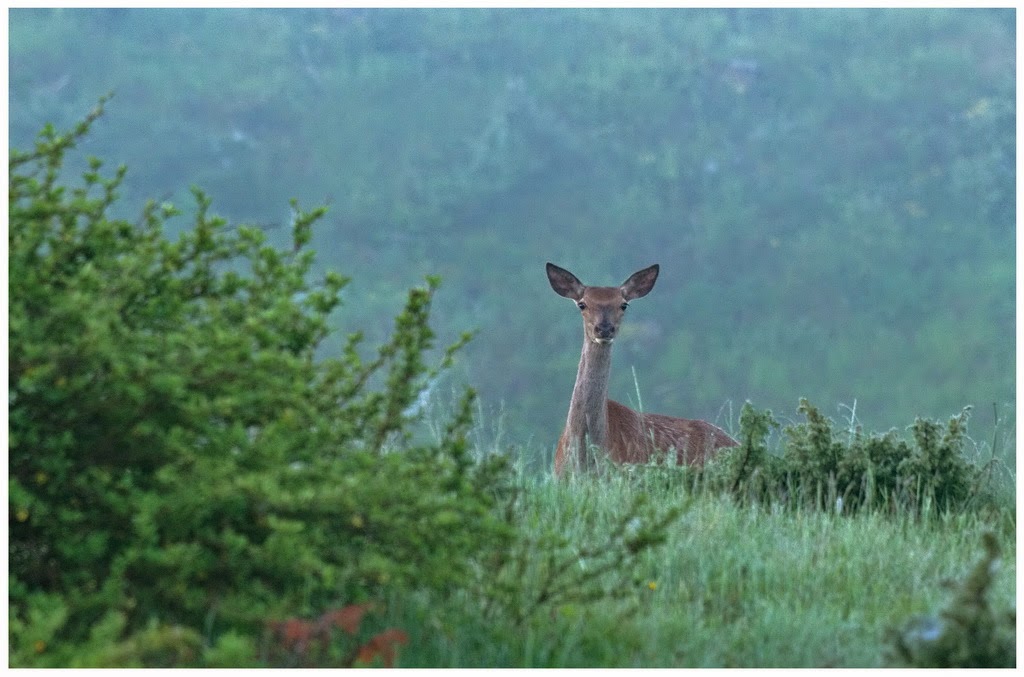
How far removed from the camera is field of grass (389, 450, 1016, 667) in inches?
187

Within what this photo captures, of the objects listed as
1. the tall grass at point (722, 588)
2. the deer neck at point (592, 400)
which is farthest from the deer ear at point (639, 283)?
the tall grass at point (722, 588)

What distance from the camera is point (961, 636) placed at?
406 centimetres

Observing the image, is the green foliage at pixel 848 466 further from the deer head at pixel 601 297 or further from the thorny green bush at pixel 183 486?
the thorny green bush at pixel 183 486

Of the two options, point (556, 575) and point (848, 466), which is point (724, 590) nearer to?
point (556, 575)

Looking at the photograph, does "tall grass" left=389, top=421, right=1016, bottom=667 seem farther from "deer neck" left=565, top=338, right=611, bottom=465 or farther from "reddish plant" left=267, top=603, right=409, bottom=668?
"deer neck" left=565, top=338, right=611, bottom=465

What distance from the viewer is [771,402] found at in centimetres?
2123

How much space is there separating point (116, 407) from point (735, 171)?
2204 centimetres

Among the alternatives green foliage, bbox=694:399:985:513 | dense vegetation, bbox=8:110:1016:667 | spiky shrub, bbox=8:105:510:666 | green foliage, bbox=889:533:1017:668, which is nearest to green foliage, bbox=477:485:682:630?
dense vegetation, bbox=8:110:1016:667

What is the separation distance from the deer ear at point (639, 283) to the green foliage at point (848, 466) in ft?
5.50

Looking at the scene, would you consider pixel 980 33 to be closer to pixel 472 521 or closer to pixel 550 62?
pixel 550 62

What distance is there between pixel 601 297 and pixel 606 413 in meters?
0.70

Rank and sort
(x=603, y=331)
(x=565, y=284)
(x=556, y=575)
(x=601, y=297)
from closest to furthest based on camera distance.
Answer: (x=556, y=575) → (x=603, y=331) → (x=601, y=297) → (x=565, y=284)

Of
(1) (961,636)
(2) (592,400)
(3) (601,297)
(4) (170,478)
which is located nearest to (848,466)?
(2) (592,400)

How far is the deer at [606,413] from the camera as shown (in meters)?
8.94
